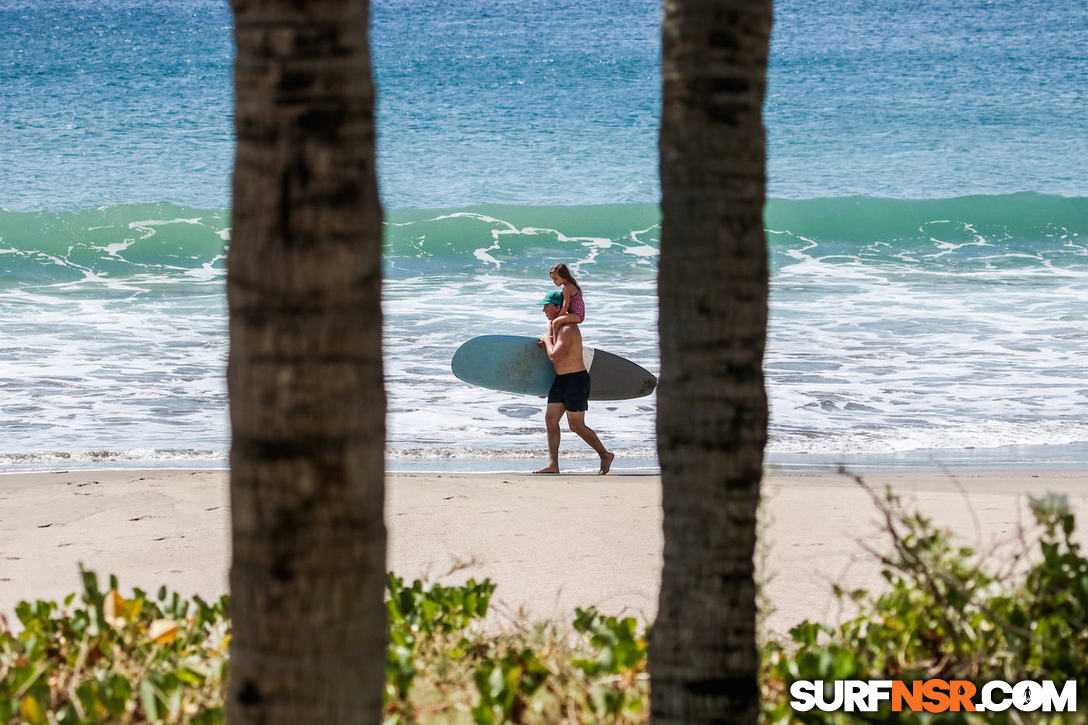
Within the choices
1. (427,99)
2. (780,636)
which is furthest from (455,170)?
(780,636)

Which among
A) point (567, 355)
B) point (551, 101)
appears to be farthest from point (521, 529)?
point (551, 101)

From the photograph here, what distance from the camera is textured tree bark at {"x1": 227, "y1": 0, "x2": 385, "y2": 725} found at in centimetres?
155

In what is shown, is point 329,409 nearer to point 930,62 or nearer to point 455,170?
point 455,170

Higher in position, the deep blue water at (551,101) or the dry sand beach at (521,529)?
the deep blue water at (551,101)

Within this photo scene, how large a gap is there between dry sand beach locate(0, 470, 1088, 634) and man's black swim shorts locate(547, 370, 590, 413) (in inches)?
37.1

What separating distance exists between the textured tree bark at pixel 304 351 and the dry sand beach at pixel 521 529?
236 cm

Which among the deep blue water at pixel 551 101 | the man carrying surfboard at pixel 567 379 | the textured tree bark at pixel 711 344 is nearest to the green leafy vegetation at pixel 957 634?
the textured tree bark at pixel 711 344

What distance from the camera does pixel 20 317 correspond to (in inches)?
639

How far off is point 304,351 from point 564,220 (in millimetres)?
25626

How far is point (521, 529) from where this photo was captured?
233 inches

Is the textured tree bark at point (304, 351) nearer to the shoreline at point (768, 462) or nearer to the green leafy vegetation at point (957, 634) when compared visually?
the green leafy vegetation at point (957, 634)

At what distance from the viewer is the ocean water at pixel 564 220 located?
1012 centimetres

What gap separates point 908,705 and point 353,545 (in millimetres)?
1663

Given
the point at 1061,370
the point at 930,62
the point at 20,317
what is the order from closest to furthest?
1. the point at 1061,370
2. the point at 20,317
3. the point at 930,62
